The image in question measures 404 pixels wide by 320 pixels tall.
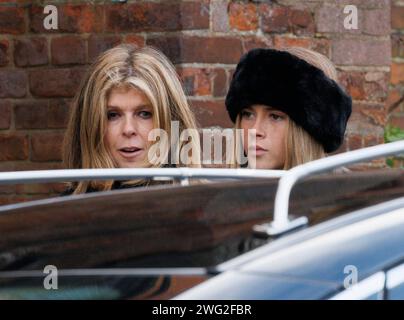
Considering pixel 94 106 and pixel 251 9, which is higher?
pixel 251 9

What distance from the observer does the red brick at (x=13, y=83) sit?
378cm

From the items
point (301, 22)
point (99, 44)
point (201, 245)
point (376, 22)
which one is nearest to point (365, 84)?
point (376, 22)

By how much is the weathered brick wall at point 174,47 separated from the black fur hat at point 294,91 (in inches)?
15.0

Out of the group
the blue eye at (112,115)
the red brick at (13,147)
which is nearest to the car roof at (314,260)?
the blue eye at (112,115)

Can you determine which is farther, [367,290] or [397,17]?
[397,17]

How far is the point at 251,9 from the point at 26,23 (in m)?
0.84

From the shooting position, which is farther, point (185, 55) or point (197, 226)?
point (185, 55)

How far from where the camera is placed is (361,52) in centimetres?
393

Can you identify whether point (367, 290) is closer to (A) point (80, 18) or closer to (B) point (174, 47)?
(B) point (174, 47)

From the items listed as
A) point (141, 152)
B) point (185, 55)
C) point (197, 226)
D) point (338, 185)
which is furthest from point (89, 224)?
point (185, 55)

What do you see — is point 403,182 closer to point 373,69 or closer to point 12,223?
point 12,223

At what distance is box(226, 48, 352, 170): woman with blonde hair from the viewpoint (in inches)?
125

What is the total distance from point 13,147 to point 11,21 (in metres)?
0.47

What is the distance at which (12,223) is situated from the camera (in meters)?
1.61
